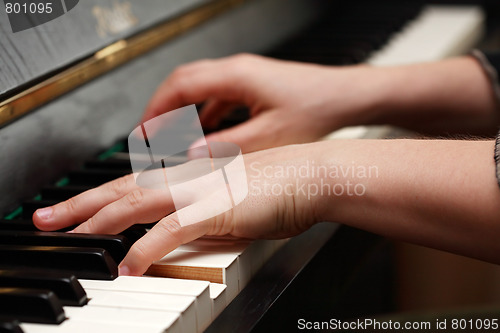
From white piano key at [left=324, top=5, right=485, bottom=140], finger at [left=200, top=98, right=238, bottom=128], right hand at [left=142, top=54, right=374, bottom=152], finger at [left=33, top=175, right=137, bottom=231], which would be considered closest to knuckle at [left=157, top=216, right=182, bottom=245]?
finger at [left=33, top=175, right=137, bottom=231]

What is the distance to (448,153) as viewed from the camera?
2.32ft

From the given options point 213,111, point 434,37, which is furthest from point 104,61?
point 434,37

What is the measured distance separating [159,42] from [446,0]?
119 cm

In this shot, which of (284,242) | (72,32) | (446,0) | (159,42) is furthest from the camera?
(446,0)

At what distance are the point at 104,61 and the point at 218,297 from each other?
1.69 feet

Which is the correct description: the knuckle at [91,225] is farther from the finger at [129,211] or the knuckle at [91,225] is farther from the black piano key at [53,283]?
the black piano key at [53,283]

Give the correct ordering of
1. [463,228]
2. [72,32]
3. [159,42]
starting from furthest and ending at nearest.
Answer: [159,42]
[72,32]
[463,228]

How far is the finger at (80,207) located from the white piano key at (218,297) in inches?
7.0

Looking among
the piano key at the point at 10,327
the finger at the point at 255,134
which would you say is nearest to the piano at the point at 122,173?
the piano key at the point at 10,327

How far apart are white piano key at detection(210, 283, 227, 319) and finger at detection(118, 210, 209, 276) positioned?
0.06 metres

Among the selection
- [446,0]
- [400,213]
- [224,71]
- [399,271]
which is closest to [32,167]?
[224,71]

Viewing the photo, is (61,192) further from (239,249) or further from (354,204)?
(354,204)

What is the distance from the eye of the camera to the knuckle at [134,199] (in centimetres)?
71

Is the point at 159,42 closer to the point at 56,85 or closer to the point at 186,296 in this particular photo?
the point at 56,85
